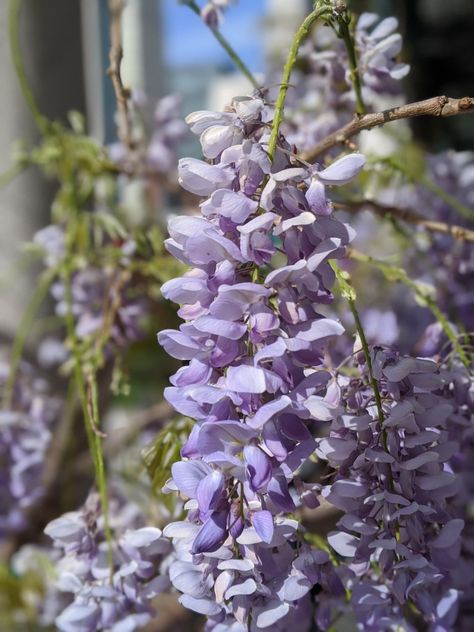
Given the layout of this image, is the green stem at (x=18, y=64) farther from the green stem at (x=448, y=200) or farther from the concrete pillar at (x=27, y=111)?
the green stem at (x=448, y=200)

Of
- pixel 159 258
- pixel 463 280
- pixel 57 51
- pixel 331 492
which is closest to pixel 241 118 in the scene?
pixel 331 492

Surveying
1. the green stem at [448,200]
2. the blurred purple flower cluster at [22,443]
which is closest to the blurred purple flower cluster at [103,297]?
the blurred purple flower cluster at [22,443]

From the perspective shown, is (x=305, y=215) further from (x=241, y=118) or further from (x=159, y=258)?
(x=159, y=258)

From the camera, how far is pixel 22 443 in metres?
0.60

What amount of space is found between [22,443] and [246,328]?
0.39 metres

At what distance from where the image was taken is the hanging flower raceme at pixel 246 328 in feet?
0.88

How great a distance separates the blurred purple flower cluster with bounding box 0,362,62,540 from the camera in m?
0.60

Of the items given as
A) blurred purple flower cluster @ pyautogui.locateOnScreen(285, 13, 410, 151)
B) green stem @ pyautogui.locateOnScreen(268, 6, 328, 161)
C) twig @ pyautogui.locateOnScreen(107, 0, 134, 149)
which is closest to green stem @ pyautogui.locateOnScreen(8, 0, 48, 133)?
twig @ pyautogui.locateOnScreen(107, 0, 134, 149)

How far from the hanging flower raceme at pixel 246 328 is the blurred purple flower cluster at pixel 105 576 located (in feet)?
0.35

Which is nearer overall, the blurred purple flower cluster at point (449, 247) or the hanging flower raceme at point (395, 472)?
the hanging flower raceme at point (395, 472)

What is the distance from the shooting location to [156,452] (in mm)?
404

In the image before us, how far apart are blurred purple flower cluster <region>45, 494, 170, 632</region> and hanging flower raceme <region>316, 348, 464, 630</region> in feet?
0.36

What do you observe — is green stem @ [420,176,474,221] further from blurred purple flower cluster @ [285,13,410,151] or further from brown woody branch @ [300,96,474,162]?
brown woody branch @ [300,96,474,162]

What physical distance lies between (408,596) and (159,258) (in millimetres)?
289
